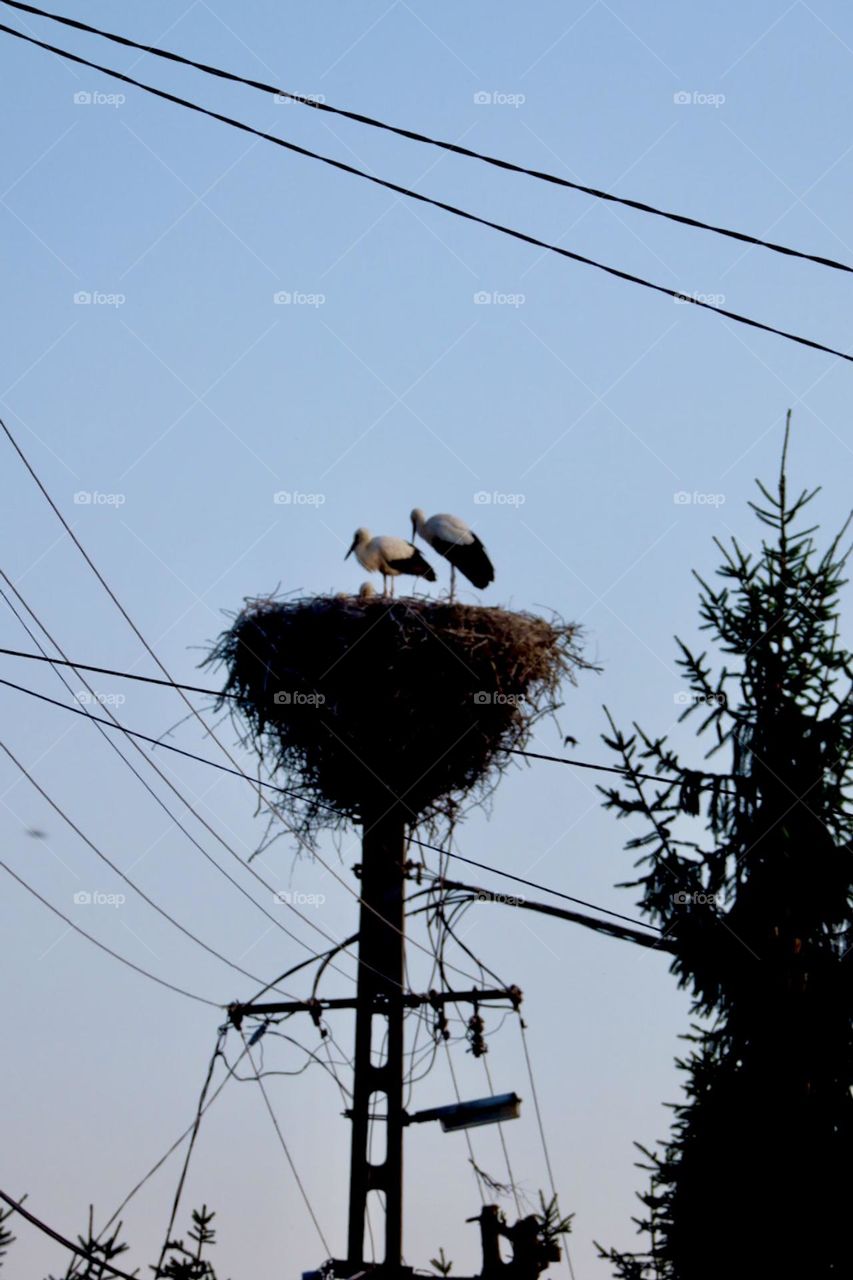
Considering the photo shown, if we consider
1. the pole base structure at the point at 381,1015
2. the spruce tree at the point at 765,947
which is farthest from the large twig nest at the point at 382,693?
the spruce tree at the point at 765,947

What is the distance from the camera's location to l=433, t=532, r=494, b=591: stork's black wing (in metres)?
13.0

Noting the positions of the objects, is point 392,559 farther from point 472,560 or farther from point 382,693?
point 382,693

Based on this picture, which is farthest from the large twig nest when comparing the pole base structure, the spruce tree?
the spruce tree

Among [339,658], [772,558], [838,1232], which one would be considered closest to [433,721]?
[339,658]

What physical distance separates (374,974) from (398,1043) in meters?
0.39

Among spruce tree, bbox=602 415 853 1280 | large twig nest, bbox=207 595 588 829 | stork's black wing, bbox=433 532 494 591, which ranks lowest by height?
spruce tree, bbox=602 415 853 1280

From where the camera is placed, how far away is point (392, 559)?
13.0 metres

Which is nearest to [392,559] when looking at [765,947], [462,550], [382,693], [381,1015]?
[462,550]

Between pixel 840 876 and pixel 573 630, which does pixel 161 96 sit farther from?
pixel 573 630

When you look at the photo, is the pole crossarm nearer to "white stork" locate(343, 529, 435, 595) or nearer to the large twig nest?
the large twig nest

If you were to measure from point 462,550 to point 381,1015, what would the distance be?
4.88 meters

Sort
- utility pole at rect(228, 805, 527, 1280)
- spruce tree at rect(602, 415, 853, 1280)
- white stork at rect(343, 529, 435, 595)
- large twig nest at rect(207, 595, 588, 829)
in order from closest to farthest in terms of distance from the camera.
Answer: spruce tree at rect(602, 415, 853, 1280) → utility pole at rect(228, 805, 527, 1280) → large twig nest at rect(207, 595, 588, 829) → white stork at rect(343, 529, 435, 595)

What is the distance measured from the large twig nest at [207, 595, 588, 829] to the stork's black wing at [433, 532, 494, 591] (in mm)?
2174

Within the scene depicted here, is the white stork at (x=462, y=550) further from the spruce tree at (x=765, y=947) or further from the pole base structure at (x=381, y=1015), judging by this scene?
the spruce tree at (x=765, y=947)
